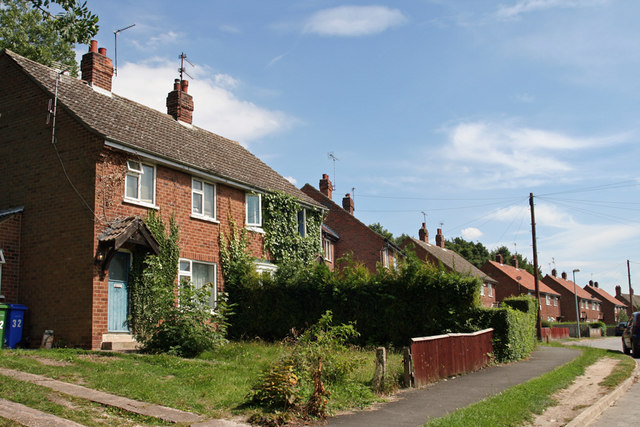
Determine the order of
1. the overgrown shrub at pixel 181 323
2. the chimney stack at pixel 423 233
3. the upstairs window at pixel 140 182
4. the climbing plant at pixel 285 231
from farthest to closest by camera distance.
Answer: the chimney stack at pixel 423 233 → the climbing plant at pixel 285 231 → the upstairs window at pixel 140 182 → the overgrown shrub at pixel 181 323

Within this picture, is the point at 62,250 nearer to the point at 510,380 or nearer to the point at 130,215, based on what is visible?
the point at 130,215

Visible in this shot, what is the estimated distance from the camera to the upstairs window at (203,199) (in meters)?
19.4

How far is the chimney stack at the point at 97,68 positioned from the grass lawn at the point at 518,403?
16296 mm

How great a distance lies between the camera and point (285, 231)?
23.1 m

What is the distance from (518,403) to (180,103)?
18.0 m

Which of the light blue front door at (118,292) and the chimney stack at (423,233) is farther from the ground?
the chimney stack at (423,233)

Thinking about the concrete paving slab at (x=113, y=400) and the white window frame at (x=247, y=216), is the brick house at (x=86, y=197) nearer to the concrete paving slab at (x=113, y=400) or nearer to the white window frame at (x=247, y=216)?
the white window frame at (x=247, y=216)

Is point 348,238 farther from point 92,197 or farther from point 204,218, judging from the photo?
point 92,197

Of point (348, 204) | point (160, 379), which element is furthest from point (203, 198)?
point (348, 204)

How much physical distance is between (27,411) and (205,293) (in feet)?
21.6

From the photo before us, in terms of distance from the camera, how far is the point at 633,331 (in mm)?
22375

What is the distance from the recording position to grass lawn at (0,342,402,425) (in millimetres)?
8922

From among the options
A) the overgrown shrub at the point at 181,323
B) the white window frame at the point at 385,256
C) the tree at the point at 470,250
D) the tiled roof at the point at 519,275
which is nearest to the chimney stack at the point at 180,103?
the overgrown shrub at the point at 181,323

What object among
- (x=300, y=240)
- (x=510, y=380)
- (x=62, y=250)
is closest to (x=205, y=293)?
(x=62, y=250)
